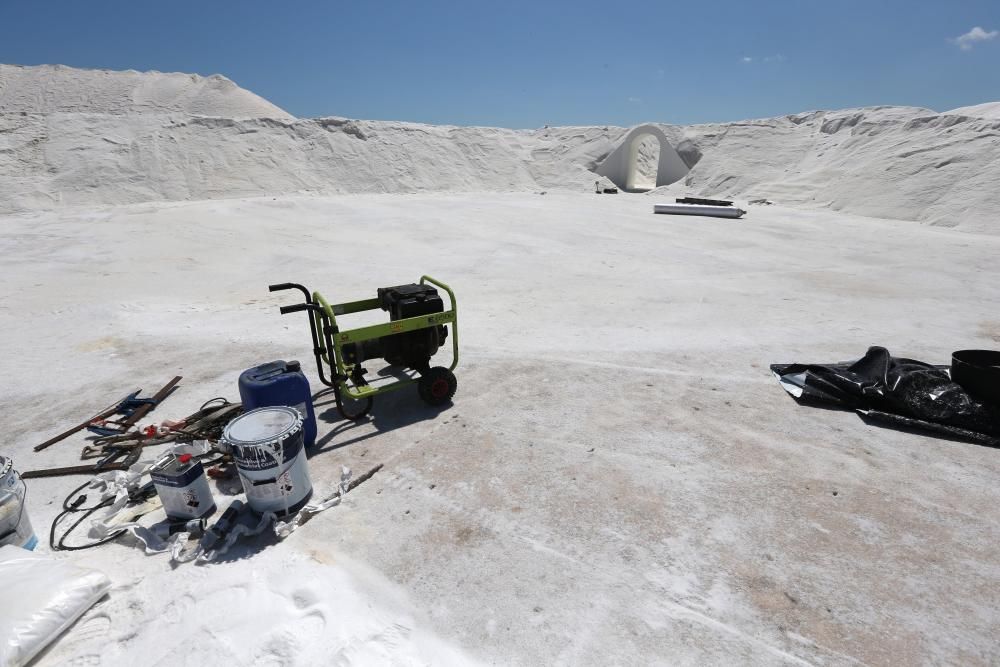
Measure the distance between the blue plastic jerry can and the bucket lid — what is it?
1.06 ft

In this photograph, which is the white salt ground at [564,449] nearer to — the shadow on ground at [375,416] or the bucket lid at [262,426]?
the shadow on ground at [375,416]

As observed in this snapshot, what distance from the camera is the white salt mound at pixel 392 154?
19781 millimetres

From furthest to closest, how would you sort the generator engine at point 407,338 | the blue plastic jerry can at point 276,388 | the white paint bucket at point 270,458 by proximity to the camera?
the generator engine at point 407,338 → the blue plastic jerry can at point 276,388 → the white paint bucket at point 270,458

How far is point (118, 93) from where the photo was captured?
3038 cm

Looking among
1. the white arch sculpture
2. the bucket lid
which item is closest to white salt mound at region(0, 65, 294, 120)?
the white arch sculpture

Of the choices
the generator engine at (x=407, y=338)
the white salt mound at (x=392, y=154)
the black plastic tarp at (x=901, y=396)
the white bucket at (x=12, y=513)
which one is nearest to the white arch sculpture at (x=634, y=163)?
the white salt mound at (x=392, y=154)

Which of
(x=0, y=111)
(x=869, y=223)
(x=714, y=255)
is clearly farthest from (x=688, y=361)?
(x=0, y=111)

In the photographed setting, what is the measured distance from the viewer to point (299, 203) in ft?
65.2

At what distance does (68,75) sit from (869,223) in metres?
44.3

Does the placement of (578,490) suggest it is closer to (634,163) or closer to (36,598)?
(36,598)

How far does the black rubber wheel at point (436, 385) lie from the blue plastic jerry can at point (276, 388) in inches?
43.3

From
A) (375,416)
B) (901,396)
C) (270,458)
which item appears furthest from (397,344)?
(901,396)

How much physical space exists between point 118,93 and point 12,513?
3804 cm

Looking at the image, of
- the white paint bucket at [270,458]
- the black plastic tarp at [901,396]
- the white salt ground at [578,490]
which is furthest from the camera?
the black plastic tarp at [901,396]
